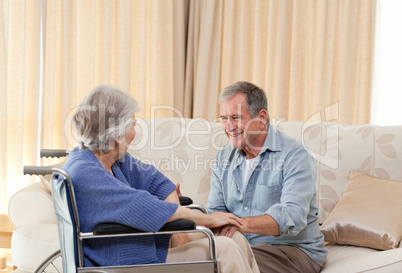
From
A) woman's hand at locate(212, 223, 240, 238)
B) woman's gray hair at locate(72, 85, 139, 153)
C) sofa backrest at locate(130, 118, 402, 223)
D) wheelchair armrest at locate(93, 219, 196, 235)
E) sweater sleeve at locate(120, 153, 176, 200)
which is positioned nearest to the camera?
wheelchair armrest at locate(93, 219, 196, 235)

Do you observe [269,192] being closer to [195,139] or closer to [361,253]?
[361,253]

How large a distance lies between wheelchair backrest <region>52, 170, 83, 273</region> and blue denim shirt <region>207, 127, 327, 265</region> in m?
0.79

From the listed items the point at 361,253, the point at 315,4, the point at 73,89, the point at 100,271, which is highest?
the point at 315,4

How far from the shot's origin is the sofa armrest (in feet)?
7.68

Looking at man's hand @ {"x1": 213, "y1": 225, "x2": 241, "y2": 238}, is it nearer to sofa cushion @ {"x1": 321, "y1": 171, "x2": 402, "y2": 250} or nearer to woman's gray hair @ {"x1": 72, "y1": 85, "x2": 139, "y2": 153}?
woman's gray hair @ {"x1": 72, "y1": 85, "x2": 139, "y2": 153}

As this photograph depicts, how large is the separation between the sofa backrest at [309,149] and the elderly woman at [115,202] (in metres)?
1.07

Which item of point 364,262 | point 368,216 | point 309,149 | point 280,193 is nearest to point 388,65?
point 309,149

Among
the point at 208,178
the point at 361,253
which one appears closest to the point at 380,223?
the point at 361,253

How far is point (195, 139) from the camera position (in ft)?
9.41

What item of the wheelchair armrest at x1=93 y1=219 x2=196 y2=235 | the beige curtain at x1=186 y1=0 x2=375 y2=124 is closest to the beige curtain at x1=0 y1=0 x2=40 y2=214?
the beige curtain at x1=186 y1=0 x2=375 y2=124

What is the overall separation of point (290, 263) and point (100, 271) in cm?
87

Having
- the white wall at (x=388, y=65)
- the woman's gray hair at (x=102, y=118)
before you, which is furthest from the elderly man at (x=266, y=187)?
the white wall at (x=388, y=65)

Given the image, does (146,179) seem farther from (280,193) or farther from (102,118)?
(280,193)

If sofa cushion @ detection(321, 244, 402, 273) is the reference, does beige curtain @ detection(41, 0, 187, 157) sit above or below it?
above
